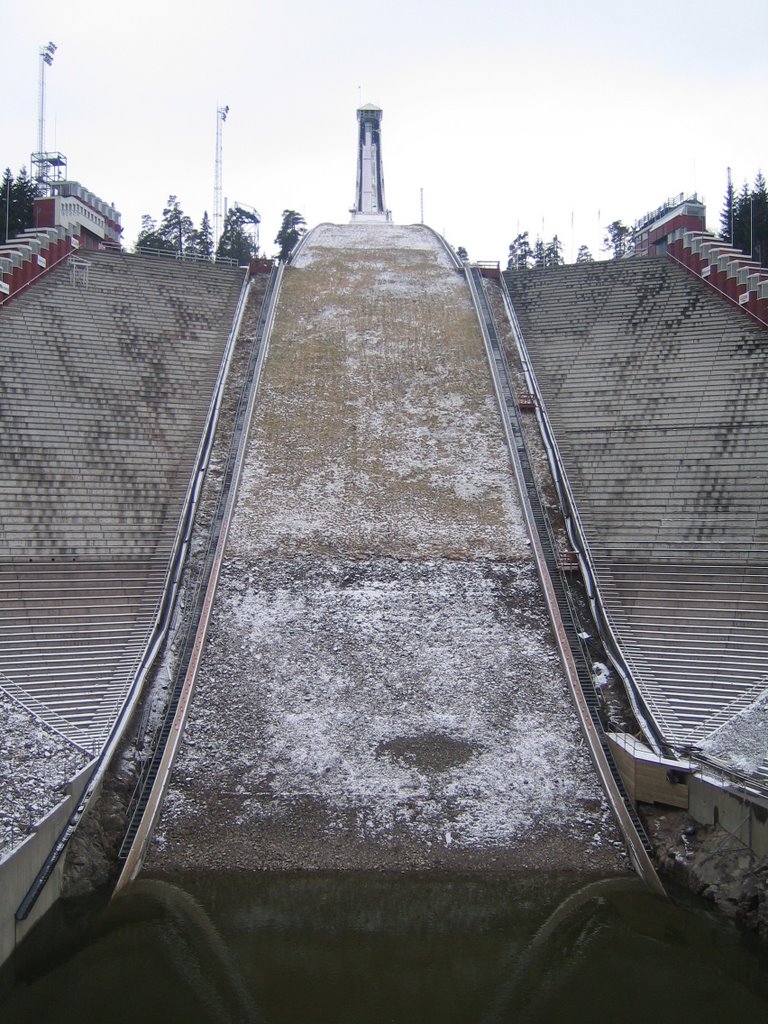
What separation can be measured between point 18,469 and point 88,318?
835 cm

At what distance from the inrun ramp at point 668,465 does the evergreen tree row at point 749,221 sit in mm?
14240

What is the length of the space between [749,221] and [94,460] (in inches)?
1451

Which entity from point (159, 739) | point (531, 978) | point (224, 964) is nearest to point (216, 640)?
point (159, 739)

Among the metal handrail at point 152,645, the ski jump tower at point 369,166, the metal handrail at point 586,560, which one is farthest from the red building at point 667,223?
the metal handrail at point 152,645

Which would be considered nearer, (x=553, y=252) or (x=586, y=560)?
(x=586, y=560)

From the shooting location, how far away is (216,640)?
1847 cm

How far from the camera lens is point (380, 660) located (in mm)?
18094

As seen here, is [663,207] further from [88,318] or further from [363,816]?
[363,816]

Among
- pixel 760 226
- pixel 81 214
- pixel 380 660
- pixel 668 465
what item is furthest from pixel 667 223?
pixel 380 660

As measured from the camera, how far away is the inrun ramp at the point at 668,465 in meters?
17.9

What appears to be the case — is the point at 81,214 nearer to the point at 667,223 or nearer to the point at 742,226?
the point at 667,223

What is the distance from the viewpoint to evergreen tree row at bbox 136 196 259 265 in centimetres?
6053

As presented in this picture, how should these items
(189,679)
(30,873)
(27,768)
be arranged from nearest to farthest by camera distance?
(30,873) < (27,768) < (189,679)

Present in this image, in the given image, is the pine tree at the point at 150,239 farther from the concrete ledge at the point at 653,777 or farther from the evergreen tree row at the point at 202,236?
the concrete ledge at the point at 653,777
